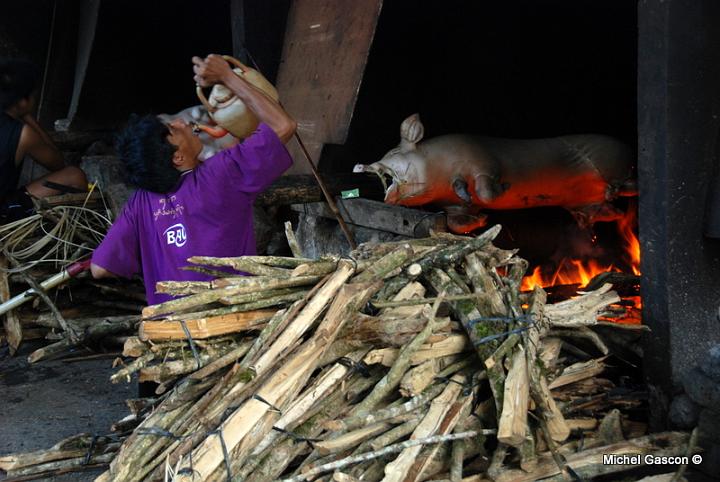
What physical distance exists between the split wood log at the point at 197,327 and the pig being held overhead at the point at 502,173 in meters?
2.07

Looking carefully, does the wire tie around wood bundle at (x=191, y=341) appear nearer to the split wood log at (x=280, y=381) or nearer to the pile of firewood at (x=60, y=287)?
the split wood log at (x=280, y=381)

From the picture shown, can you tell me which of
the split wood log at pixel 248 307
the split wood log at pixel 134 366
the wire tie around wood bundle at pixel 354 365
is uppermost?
the split wood log at pixel 248 307

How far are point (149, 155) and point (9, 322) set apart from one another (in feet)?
10.5

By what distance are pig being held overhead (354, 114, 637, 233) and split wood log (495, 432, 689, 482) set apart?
6.87 feet

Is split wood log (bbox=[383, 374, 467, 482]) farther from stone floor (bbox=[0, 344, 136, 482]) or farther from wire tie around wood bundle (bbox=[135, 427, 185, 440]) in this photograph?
stone floor (bbox=[0, 344, 136, 482])

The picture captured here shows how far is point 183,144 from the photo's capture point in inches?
169

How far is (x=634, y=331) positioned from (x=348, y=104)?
114 inches

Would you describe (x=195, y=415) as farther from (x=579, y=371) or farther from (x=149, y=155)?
(x=579, y=371)

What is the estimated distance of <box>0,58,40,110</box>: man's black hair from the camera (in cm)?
730

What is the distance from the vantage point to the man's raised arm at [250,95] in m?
4.32

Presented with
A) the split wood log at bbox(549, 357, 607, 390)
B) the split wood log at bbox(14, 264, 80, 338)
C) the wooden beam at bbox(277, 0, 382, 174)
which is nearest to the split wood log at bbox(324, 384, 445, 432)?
the split wood log at bbox(549, 357, 607, 390)

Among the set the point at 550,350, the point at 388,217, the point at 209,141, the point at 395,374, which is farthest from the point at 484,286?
the point at 209,141

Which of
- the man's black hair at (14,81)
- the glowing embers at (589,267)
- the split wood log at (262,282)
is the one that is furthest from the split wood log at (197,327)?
the man's black hair at (14,81)

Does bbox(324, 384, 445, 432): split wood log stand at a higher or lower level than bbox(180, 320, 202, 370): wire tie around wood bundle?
lower
